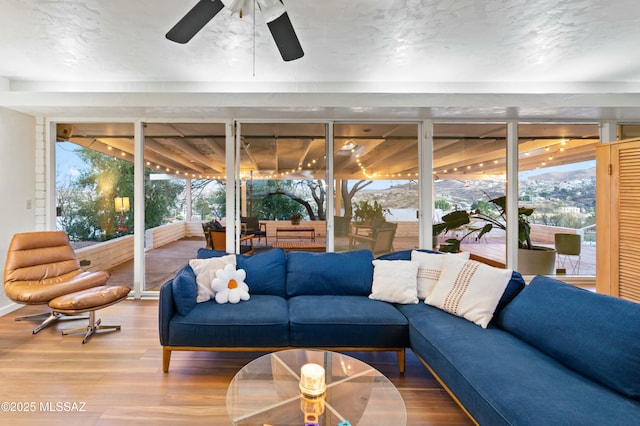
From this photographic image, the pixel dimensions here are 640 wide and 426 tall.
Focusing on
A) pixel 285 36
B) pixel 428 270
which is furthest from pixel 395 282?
pixel 285 36

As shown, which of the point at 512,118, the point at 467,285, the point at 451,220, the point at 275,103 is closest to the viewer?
the point at 467,285

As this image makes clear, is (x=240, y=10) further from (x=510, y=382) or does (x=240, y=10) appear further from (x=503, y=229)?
(x=503, y=229)

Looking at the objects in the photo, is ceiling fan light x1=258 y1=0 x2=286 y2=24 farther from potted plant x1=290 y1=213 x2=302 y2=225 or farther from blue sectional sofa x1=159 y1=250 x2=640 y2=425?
potted plant x1=290 y1=213 x2=302 y2=225

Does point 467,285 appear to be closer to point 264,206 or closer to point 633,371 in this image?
point 633,371

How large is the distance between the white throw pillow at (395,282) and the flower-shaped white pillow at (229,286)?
1186 millimetres

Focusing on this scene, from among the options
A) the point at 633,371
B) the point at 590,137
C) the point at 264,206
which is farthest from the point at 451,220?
the point at 633,371

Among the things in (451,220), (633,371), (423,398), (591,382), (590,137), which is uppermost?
(590,137)

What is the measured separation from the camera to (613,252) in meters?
3.11

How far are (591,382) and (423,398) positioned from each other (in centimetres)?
96

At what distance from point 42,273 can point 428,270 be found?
415cm

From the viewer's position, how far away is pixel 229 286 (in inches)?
104

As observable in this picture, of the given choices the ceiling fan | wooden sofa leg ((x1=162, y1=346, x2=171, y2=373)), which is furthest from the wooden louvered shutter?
wooden sofa leg ((x1=162, y1=346, x2=171, y2=373))

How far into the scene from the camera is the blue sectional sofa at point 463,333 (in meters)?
1.35

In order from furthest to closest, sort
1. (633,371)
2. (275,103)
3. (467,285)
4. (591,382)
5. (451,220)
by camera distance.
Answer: (451,220) < (275,103) < (467,285) < (591,382) < (633,371)
